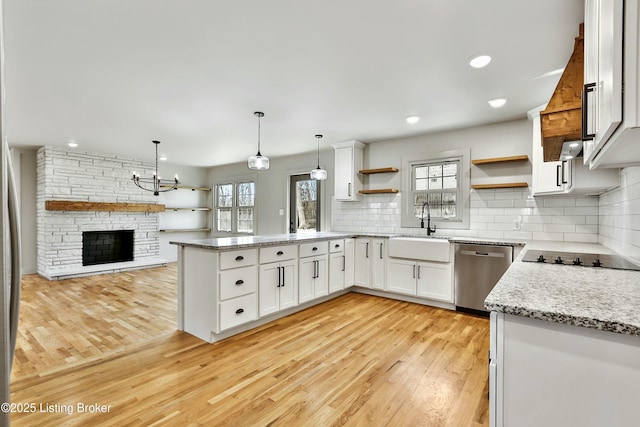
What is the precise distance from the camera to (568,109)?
5.51 ft

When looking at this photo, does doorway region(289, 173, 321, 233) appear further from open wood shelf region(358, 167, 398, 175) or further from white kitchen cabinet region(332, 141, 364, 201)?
open wood shelf region(358, 167, 398, 175)

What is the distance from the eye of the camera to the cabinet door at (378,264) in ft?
14.3

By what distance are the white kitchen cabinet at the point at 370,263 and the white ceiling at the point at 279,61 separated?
1675mm

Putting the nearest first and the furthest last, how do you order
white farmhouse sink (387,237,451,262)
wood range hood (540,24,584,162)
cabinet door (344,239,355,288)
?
wood range hood (540,24,584,162), white farmhouse sink (387,237,451,262), cabinet door (344,239,355,288)

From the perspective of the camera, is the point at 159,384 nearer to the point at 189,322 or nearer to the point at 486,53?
the point at 189,322

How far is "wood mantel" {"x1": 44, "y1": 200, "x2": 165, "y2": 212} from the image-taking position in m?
5.61

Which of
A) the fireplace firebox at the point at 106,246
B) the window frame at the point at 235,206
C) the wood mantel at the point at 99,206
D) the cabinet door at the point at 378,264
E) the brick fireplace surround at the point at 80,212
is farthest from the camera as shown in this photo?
the window frame at the point at 235,206

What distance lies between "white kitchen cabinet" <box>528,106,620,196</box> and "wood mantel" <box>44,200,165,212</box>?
23.2 ft

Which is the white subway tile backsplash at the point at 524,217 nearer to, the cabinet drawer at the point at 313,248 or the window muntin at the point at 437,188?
the window muntin at the point at 437,188

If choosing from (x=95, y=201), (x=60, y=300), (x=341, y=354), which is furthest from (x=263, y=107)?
(x=95, y=201)

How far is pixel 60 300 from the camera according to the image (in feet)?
13.9

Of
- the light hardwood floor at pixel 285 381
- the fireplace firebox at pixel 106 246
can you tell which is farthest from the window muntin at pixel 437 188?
the fireplace firebox at pixel 106 246

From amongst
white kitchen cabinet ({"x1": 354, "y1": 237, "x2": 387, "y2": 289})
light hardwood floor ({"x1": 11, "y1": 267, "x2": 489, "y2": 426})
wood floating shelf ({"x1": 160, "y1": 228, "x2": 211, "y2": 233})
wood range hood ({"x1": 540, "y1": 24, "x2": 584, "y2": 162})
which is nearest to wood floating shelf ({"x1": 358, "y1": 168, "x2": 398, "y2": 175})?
white kitchen cabinet ({"x1": 354, "y1": 237, "x2": 387, "y2": 289})

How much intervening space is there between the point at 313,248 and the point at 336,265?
23.4 inches
